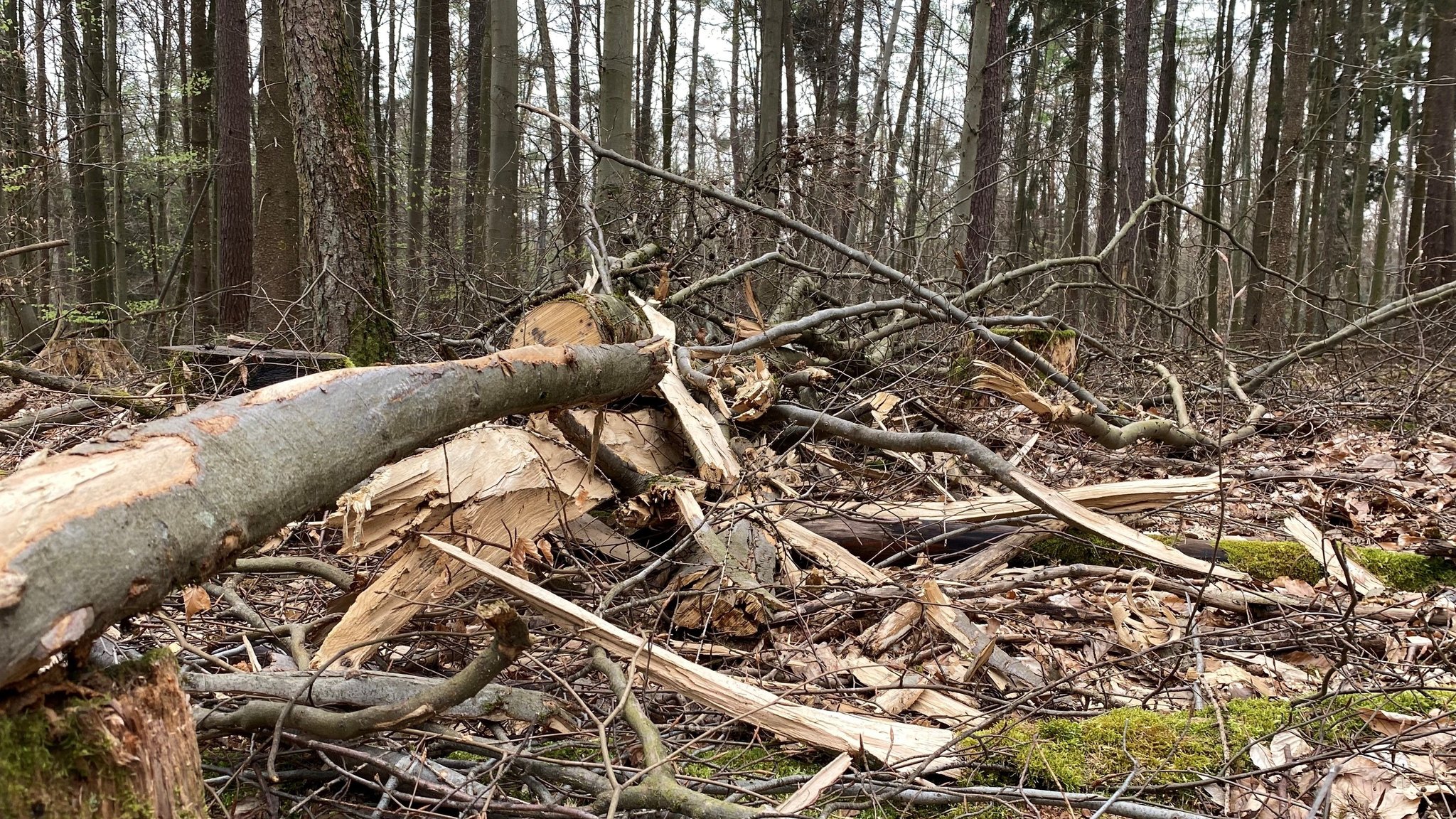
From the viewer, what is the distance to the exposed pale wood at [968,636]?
263 centimetres

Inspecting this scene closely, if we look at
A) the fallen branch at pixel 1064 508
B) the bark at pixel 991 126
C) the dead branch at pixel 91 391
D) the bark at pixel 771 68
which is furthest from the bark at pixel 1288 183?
the dead branch at pixel 91 391

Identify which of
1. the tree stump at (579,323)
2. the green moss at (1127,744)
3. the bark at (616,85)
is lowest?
the green moss at (1127,744)

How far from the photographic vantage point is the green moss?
2.00 m

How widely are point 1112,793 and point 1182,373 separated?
18.6ft

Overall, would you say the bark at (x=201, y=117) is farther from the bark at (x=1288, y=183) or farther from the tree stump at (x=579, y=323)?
the bark at (x=1288, y=183)

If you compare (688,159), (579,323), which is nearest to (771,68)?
(688,159)

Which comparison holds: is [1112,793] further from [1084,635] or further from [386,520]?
[386,520]

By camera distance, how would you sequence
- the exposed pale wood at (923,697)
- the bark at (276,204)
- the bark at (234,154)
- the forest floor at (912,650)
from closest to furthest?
the forest floor at (912,650) < the exposed pale wood at (923,697) < the bark at (276,204) < the bark at (234,154)

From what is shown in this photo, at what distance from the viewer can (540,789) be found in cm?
204

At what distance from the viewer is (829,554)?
3.45m

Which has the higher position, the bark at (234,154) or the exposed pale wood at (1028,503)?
the bark at (234,154)

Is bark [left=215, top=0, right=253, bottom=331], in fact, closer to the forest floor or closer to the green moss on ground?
the forest floor

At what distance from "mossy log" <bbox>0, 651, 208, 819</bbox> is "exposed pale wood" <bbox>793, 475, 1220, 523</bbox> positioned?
254 cm

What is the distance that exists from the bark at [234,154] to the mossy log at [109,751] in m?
9.82
